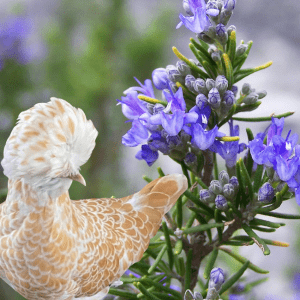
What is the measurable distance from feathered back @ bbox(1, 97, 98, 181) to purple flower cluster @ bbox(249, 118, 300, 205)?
0.14 metres

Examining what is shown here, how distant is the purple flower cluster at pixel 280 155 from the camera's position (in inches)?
12.5

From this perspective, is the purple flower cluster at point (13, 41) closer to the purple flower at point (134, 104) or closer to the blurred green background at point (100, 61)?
the blurred green background at point (100, 61)

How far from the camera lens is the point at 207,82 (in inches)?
13.9

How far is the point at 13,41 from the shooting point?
900mm

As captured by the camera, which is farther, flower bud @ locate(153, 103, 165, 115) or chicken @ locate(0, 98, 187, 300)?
flower bud @ locate(153, 103, 165, 115)

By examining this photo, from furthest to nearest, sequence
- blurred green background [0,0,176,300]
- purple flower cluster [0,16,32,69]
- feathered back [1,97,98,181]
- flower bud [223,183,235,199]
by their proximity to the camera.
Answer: blurred green background [0,0,176,300], purple flower cluster [0,16,32,69], flower bud [223,183,235,199], feathered back [1,97,98,181]

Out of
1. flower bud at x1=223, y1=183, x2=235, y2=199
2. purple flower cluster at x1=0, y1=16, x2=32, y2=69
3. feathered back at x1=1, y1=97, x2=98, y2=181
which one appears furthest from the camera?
purple flower cluster at x1=0, y1=16, x2=32, y2=69

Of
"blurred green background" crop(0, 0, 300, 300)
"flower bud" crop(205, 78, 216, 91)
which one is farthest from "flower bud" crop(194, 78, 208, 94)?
"blurred green background" crop(0, 0, 300, 300)

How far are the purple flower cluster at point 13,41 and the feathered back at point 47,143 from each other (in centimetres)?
69

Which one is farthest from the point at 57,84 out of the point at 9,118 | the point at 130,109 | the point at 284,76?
the point at 284,76

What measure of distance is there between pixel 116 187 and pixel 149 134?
3.27 ft

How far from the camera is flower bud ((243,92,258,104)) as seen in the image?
378 millimetres

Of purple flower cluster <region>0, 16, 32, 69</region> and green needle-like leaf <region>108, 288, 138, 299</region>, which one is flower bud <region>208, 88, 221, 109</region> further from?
purple flower cluster <region>0, 16, 32, 69</region>

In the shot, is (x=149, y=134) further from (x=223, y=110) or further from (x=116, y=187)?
(x=116, y=187)
